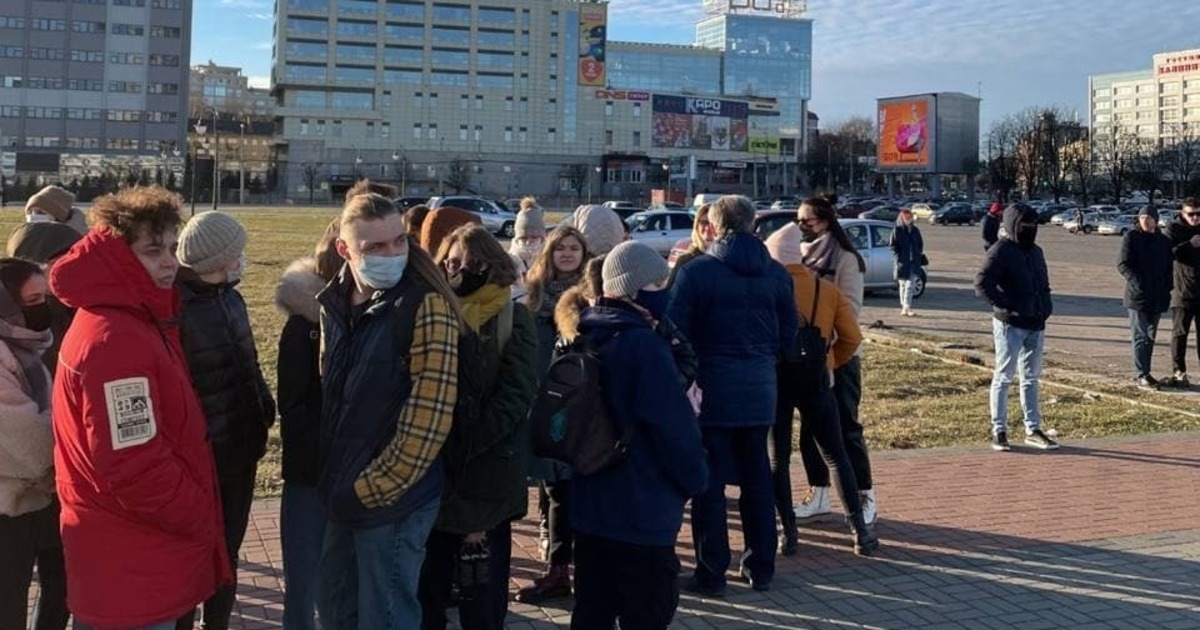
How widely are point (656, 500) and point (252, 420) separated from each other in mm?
1595

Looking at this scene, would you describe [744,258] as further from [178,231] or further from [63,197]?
[63,197]

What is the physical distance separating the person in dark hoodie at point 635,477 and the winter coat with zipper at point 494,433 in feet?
0.82

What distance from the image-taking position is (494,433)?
376 cm

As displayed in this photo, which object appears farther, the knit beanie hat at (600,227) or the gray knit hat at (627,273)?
the knit beanie hat at (600,227)

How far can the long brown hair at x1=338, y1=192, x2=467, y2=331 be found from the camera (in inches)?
134

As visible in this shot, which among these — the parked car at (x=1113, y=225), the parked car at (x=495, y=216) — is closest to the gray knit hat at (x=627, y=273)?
the parked car at (x=495, y=216)

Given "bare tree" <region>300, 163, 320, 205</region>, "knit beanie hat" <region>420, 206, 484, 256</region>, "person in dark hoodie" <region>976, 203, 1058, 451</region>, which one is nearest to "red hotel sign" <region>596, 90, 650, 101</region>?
"bare tree" <region>300, 163, 320, 205</region>

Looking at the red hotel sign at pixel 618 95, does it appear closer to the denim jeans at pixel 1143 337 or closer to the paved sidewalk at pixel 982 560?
the denim jeans at pixel 1143 337

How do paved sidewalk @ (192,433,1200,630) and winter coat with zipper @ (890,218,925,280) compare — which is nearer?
paved sidewalk @ (192,433,1200,630)

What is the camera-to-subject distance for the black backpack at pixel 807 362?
5594 millimetres

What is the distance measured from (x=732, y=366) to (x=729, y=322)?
217mm

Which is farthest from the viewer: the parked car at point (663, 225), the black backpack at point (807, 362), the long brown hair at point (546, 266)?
the parked car at point (663, 225)

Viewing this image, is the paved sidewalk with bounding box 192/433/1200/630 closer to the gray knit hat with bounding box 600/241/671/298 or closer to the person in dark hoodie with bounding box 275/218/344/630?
the person in dark hoodie with bounding box 275/218/344/630

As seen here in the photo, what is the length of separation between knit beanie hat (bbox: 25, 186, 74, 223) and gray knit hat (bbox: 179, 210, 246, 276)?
2.89 meters
